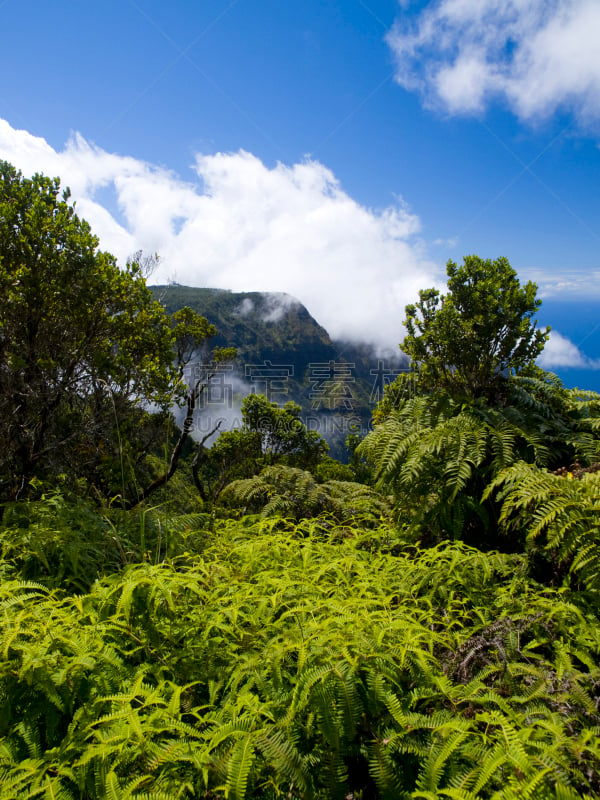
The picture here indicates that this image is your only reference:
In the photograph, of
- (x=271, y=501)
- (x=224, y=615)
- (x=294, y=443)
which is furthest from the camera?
(x=294, y=443)

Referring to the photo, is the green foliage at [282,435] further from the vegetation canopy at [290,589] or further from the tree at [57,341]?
the tree at [57,341]

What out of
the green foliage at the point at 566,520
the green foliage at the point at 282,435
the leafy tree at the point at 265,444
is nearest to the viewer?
the green foliage at the point at 566,520

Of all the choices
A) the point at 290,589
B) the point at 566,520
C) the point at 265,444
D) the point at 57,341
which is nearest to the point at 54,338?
the point at 57,341

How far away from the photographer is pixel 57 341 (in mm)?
4414

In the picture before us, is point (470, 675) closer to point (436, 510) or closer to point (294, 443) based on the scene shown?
point (436, 510)

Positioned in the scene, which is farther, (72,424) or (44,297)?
(72,424)

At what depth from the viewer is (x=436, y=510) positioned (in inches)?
153

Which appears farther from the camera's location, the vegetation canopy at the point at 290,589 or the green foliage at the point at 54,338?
the green foliage at the point at 54,338

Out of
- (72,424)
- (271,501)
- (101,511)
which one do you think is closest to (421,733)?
(101,511)

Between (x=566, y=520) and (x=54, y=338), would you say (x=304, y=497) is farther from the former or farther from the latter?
(x=54, y=338)

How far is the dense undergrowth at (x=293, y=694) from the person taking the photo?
138 centimetres

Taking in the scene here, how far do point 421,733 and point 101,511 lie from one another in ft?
9.98

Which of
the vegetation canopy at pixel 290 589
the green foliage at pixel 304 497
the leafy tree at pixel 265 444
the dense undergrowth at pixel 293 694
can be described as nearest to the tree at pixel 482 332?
the vegetation canopy at pixel 290 589

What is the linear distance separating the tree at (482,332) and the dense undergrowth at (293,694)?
3.33 metres
